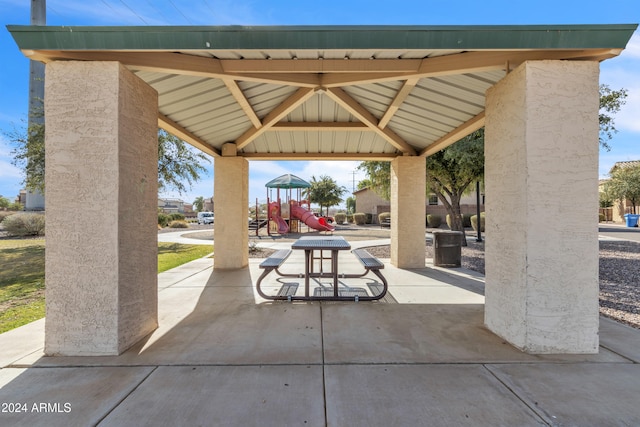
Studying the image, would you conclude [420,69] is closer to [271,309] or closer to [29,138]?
[271,309]

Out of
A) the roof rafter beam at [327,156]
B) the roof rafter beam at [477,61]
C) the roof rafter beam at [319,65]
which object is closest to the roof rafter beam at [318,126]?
the roof rafter beam at [327,156]

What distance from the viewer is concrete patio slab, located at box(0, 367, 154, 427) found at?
224 centimetres

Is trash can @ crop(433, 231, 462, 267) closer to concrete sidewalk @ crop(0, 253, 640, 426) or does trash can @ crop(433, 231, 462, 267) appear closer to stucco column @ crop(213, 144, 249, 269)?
concrete sidewalk @ crop(0, 253, 640, 426)

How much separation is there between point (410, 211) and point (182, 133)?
19.6ft

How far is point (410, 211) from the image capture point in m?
8.26

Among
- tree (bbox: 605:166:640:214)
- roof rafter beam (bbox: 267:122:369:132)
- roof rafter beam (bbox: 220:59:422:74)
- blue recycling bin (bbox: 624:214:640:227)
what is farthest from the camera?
tree (bbox: 605:166:640:214)

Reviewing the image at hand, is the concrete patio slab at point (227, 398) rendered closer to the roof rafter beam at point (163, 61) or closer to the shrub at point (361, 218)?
the roof rafter beam at point (163, 61)

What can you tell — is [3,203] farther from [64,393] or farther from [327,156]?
[64,393]

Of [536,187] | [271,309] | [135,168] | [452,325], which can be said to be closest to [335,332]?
[271,309]

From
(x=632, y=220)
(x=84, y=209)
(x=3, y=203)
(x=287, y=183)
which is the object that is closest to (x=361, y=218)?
(x=287, y=183)

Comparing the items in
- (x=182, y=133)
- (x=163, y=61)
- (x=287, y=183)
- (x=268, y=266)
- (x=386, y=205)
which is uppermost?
(x=287, y=183)

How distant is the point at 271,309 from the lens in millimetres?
4742

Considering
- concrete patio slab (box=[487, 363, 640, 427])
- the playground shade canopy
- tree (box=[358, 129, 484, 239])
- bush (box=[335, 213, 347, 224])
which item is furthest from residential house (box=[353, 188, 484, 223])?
concrete patio slab (box=[487, 363, 640, 427])

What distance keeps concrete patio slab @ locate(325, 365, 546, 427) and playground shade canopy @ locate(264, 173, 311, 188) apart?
18.6 metres
